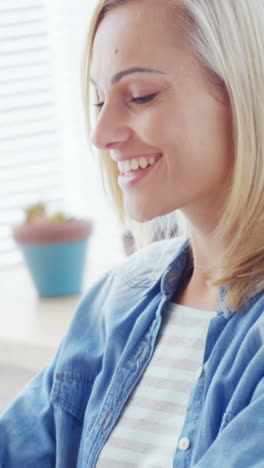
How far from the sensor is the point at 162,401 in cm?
105

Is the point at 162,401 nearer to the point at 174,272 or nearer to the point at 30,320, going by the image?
the point at 174,272

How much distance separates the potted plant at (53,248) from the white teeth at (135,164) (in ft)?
2.77

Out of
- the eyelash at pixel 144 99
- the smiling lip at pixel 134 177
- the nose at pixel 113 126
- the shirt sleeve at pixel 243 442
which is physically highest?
the eyelash at pixel 144 99

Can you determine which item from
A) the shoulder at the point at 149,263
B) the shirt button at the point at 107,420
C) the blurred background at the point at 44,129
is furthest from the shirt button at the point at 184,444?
the blurred background at the point at 44,129

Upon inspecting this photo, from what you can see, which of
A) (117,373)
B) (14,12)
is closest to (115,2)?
(117,373)

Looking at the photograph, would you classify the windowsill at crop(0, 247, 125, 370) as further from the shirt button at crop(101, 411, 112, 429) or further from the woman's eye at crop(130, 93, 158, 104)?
the woman's eye at crop(130, 93, 158, 104)

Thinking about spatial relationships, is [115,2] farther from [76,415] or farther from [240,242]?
[76,415]

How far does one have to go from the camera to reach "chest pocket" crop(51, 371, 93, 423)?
1.17 metres

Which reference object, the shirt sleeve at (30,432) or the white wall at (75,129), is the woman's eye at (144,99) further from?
the white wall at (75,129)

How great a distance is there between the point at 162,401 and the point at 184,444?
90 millimetres

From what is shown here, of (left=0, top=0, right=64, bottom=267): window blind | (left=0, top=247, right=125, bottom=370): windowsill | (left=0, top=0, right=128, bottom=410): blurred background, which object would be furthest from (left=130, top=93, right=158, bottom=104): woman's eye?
(left=0, top=0, right=64, bottom=267): window blind

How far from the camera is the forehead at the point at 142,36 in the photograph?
0.99 metres

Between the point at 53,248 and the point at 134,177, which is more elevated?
the point at 134,177

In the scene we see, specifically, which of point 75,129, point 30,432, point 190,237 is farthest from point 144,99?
point 75,129
